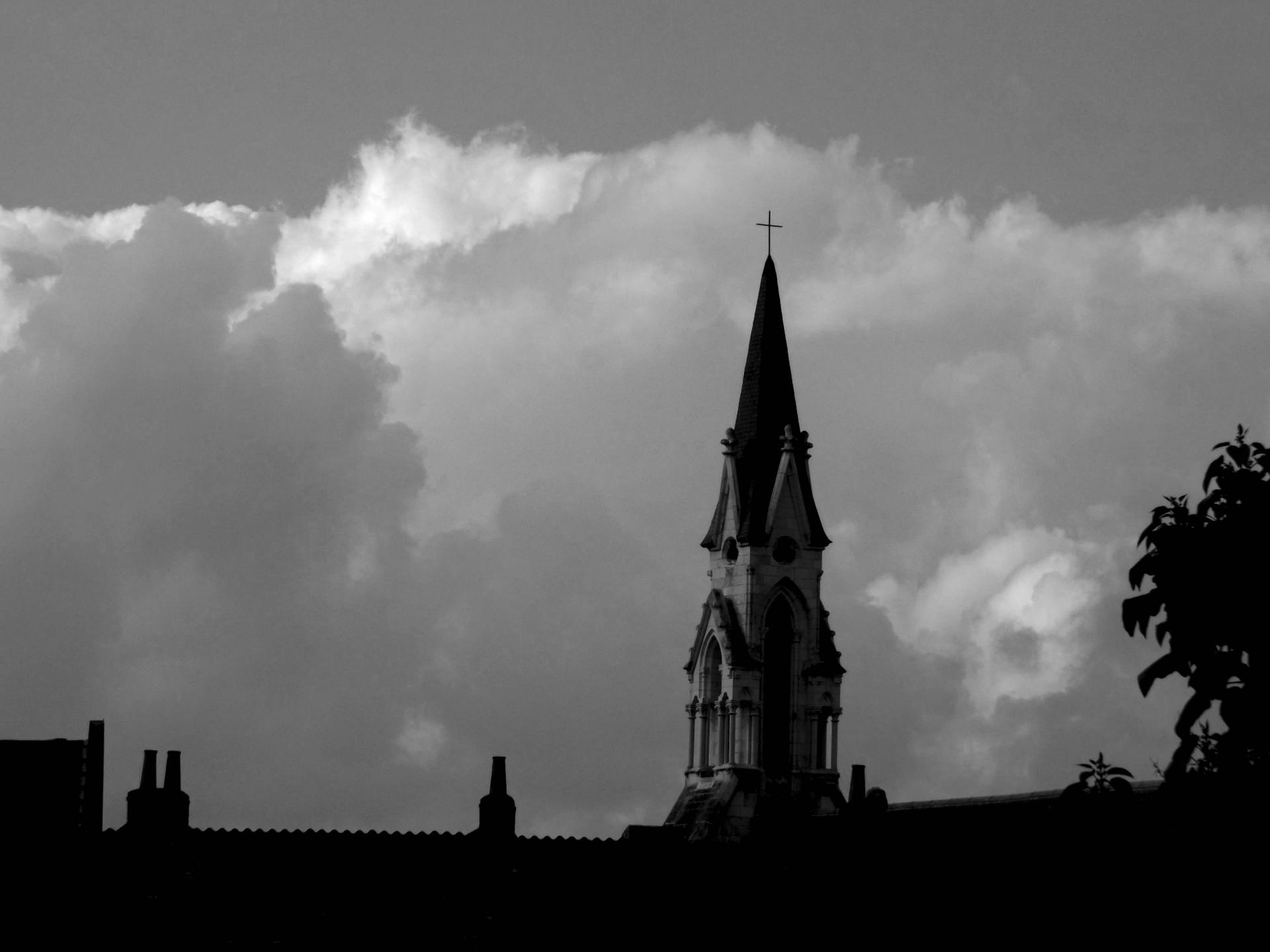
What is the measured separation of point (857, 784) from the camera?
7225 centimetres


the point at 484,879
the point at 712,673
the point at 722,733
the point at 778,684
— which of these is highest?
the point at 712,673

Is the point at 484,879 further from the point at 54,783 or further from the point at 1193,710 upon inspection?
the point at 1193,710

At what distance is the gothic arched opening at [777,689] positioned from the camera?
78250mm

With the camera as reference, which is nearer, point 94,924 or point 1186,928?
point 1186,928

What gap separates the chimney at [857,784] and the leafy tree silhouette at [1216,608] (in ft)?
179

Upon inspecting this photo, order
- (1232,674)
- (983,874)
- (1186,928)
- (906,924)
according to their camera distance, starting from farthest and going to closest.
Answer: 1. (906,924)
2. (983,874)
3. (1186,928)
4. (1232,674)

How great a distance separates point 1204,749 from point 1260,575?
2935 mm

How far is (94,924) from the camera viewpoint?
4375 centimetres

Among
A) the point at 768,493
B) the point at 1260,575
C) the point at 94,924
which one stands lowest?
the point at 94,924

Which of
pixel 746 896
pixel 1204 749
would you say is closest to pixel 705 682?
pixel 746 896

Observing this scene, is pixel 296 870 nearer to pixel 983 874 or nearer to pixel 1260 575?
pixel 983 874

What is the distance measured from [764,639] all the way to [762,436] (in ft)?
24.5

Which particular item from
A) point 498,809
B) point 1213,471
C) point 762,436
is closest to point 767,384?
point 762,436

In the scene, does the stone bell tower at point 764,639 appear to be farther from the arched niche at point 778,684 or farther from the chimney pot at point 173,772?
the chimney pot at point 173,772
